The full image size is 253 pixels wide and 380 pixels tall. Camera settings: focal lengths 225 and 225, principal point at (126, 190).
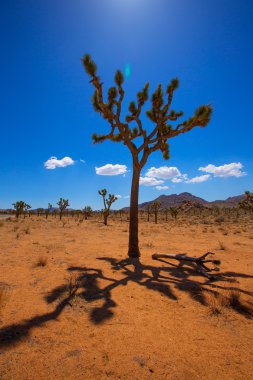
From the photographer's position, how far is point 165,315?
3.96m

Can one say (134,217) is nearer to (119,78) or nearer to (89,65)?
(119,78)

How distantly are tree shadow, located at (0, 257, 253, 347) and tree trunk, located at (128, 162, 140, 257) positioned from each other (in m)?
0.57

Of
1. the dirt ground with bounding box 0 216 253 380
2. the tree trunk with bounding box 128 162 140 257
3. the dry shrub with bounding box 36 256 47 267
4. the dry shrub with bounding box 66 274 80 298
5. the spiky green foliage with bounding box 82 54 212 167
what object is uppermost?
the spiky green foliage with bounding box 82 54 212 167

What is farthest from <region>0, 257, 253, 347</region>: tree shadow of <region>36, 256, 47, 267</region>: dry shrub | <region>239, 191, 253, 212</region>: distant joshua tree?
<region>239, 191, 253, 212</region>: distant joshua tree

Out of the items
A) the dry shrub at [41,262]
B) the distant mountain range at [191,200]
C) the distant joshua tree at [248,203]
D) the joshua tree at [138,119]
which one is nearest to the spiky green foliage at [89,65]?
the joshua tree at [138,119]

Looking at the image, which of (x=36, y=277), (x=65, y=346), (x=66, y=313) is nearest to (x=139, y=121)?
(x=36, y=277)

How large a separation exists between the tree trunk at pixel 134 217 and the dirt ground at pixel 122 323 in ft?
4.88

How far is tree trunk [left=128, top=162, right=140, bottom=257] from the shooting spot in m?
8.20

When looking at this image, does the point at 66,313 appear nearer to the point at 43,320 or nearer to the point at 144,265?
the point at 43,320

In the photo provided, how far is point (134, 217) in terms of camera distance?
27.7ft

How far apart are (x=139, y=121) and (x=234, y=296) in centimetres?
677

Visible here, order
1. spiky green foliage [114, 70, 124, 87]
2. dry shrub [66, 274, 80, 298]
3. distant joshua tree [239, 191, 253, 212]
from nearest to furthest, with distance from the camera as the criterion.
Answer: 1. dry shrub [66, 274, 80, 298]
2. spiky green foliage [114, 70, 124, 87]
3. distant joshua tree [239, 191, 253, 212]

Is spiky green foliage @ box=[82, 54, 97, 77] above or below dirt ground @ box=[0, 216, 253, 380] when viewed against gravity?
above

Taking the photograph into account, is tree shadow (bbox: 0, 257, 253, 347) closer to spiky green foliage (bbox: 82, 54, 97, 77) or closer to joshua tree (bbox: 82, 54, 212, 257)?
joshua tree (bbox: 82, 54, 212, 257)
